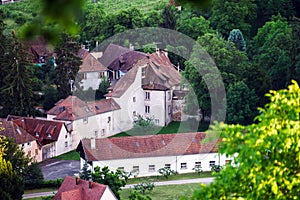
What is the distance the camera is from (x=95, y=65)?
28.1m

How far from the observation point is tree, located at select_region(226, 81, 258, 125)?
23.0 metres

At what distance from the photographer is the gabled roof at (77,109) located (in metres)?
23.2

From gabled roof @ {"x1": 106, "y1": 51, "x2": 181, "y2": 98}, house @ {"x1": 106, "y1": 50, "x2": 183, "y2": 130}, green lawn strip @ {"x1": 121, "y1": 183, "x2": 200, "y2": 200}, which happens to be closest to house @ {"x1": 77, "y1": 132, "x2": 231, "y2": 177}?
green lawn strip @ {"x1": 121, "y1": 183, "x2": 200, "y2": 200}

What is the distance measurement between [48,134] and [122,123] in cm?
329

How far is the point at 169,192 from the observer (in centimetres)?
1828

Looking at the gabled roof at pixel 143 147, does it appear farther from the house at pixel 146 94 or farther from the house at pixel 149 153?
the house at pixel 146 94

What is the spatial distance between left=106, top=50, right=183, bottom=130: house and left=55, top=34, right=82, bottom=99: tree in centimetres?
223

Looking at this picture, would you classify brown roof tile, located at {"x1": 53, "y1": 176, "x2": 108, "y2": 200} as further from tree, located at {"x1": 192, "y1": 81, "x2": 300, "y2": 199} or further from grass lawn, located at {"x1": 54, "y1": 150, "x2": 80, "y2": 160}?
tree, located at {"x1": 192, "y1": 81, "x2": 300, "y2": 199}

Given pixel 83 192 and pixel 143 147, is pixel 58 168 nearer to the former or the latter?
pixel 143 147

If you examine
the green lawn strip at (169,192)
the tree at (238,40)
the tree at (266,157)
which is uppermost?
the tree at (238,40)

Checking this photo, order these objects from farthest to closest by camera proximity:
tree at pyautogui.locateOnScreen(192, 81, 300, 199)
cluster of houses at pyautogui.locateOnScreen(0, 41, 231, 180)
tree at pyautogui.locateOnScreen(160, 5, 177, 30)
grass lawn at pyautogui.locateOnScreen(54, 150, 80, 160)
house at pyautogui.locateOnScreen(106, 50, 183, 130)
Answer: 1. tree at pyautogui.locateOnScreen(160, 5, 177, 30)
2. house at pyautogui.locateOnScreen(106, 50, 183, 130)
3. grass lawn at pyautogui.locateOnScreen(54, 150, 80, 160)
4. cluster of houses at pyautogui.locateOnScreen(0, 41, 231, 180)
5. tree at pyautogui.locateOnScreen(192, 81, 300, 199)

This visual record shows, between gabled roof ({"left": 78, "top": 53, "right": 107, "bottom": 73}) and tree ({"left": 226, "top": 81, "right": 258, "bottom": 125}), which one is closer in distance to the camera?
tree ({"left": 226, "top": 81, "right": 258, "bottom": 125})

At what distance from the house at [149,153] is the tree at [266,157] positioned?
589 inches

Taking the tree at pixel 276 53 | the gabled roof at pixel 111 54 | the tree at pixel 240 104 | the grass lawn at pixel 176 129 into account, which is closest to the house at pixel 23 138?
the grass lawn at pixel 176 129
